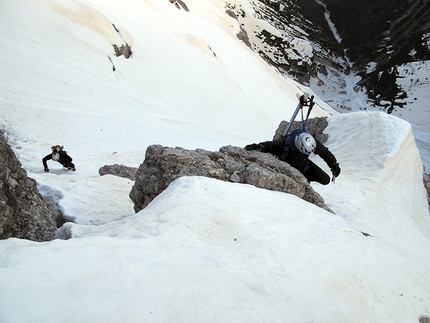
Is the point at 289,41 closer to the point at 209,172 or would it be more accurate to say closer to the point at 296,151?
the point at 296,151

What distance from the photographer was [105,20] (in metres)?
20.9

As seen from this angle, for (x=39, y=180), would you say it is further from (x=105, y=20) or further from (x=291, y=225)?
(x=105, y=20)

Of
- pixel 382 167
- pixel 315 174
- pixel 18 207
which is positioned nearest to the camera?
pixel 18 207

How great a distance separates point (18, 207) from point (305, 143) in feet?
15.1

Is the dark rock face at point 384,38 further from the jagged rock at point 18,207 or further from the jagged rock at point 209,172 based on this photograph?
the jagged rock at point 18,207

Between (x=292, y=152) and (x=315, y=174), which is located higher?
(x=292, y=152)

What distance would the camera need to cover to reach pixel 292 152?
20.2 feet

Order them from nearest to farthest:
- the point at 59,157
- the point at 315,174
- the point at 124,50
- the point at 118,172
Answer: the point at 315,174, the point at 118,172, the point at 59,157, the point at 124,50

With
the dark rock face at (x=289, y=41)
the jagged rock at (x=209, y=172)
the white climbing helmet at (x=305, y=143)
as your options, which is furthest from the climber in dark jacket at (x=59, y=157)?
the dark rock face at (x=289, y=41)

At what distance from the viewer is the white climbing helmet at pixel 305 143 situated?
5.72m

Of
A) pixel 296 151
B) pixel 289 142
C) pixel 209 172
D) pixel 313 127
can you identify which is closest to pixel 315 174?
pixel 296 151

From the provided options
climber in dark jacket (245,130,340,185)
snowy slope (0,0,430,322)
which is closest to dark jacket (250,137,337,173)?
climber in dark jacket (245,130,340,185)

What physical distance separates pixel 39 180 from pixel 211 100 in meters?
17.2

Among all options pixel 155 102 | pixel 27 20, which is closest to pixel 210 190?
pixel 155 102
